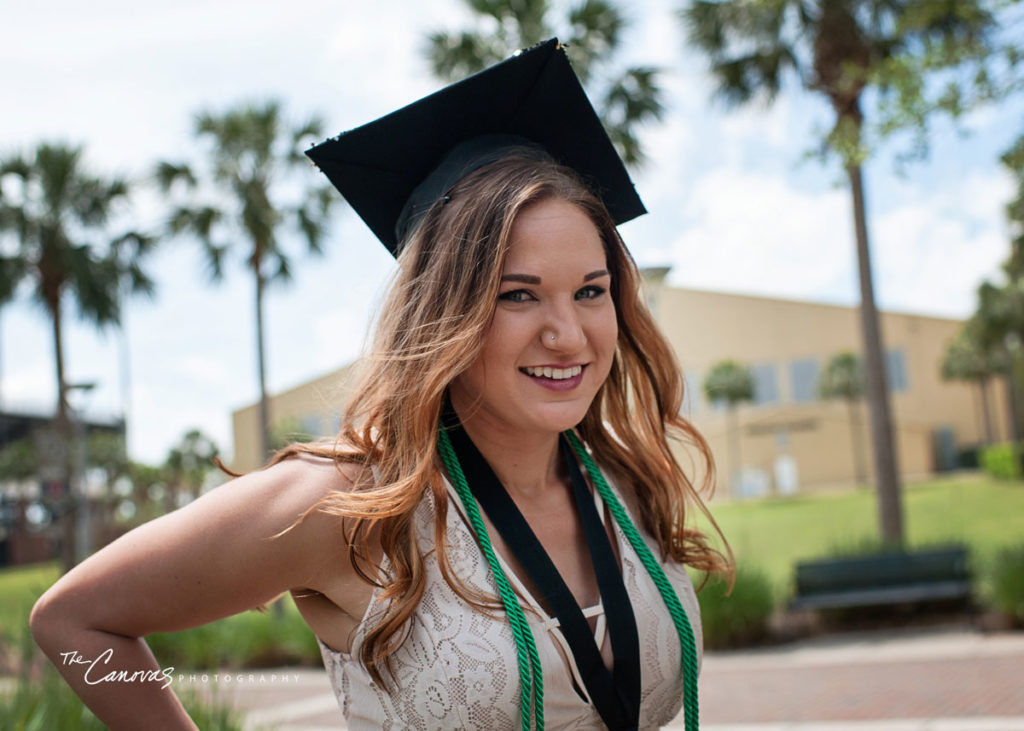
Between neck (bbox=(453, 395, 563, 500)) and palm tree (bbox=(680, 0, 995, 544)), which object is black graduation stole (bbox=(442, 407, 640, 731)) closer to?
neck (bbox=(453, 395, 563, 500))

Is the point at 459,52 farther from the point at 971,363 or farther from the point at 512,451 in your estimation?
the point at 971,363

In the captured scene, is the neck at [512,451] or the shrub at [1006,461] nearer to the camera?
the neck at [512,451]

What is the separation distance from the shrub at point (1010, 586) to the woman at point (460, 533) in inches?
345

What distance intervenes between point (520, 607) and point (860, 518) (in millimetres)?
28830

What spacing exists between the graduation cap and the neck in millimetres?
424

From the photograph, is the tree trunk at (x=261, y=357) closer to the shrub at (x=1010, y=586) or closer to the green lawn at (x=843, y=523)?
the green lawn at (x=843, y=523)

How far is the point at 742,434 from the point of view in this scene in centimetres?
4753

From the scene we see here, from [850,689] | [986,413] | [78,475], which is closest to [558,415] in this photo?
[850,689]

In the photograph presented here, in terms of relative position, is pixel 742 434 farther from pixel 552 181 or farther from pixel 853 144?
pixel 552 181

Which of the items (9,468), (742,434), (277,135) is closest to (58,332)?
(277,135)

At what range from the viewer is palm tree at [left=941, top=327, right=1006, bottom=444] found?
4397 cm

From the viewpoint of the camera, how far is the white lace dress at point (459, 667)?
5.20 feet

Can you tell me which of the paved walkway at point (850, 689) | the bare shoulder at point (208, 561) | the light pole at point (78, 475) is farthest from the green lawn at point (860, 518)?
the bare shoulder at point (208, 561)

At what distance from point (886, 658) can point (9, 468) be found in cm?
3874
